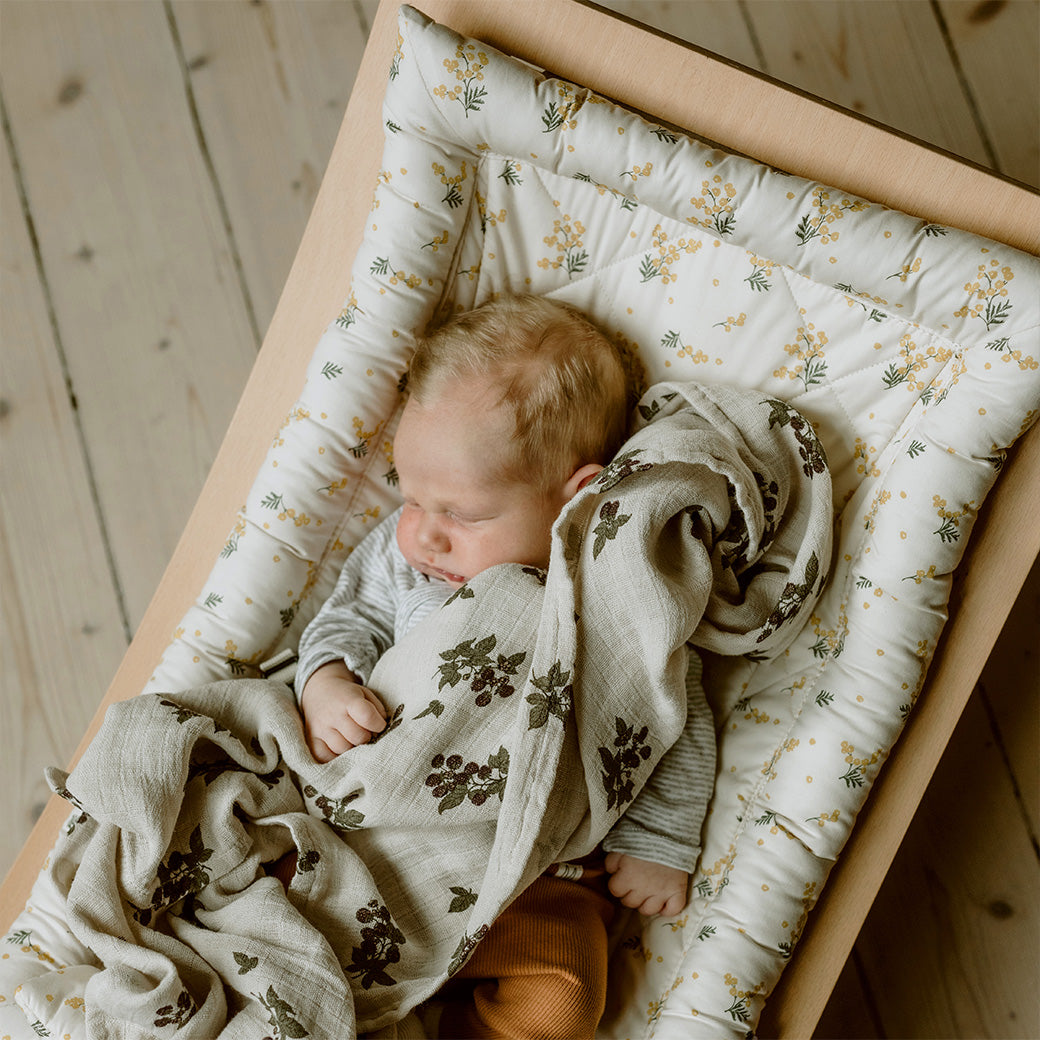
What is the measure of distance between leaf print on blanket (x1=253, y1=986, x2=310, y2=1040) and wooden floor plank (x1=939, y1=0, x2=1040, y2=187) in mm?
1304

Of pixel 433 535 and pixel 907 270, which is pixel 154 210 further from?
pixel 907 270

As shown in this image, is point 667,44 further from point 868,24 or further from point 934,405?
point 868,24

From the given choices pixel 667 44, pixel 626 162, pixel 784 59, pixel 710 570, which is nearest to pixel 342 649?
pixel 710 570

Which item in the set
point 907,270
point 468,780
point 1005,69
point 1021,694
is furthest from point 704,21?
point 468,780

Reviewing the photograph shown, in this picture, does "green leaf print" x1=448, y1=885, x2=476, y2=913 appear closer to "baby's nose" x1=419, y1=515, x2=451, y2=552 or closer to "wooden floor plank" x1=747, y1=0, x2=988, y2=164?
"baby's nose" x1=419, y1=515, x2=451, y2=552

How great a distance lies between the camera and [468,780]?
2.87 ft

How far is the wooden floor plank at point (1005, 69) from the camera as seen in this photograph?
1319 mm

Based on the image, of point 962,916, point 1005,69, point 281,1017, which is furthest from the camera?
point 1005,69

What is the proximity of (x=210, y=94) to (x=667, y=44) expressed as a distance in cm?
82

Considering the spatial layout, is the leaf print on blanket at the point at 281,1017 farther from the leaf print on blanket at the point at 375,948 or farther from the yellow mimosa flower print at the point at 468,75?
the yellow mimosa flower print at the point at 468,75

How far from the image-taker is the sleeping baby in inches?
35.2

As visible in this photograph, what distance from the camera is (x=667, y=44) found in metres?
0.88

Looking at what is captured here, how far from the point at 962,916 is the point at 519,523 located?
2.46 ft

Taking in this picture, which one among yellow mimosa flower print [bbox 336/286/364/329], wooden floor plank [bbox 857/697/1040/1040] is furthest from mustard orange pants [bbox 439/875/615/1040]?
yellow mimosa flower print [bbox 336/286/364/329]
